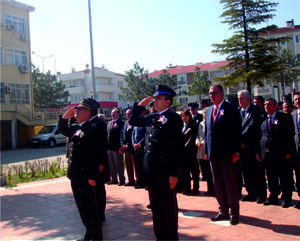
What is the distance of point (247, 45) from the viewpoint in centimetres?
2408

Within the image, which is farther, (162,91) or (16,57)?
(16,57)

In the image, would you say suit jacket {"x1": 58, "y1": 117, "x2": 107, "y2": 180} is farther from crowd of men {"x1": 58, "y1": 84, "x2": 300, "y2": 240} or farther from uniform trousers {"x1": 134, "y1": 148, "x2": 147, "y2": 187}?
uniform trousers {"x1": 134, "y1": 148, "x2": 147, "y2": 187}

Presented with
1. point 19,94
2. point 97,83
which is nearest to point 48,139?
point 19,94

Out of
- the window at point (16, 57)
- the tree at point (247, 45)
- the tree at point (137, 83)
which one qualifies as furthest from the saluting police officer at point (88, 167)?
the tree at point (137, 83)

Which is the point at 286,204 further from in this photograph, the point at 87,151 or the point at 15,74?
the point at 15,74

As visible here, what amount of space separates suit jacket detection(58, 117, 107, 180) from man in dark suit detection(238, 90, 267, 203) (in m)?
2.92

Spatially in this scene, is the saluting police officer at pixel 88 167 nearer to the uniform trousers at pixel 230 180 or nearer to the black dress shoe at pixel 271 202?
the uniform trousers at pixel 230 180

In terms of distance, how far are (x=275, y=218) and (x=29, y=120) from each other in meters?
30.1

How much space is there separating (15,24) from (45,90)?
1564cm

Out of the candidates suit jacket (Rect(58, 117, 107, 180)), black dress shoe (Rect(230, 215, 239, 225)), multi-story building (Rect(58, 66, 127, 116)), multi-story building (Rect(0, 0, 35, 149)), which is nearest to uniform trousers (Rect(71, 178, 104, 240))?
suit jacket (Rect(58, 117, 107, 180))

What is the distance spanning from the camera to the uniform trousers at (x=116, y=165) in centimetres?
900

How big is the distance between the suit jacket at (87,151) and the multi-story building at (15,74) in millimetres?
27759

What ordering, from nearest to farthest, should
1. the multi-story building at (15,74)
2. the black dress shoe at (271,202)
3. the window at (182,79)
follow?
the black dress shoe at (271,202) → the multi-story building at (15,74) → the window at (182,79)

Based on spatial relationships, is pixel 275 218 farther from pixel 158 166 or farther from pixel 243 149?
pixel 158 166
